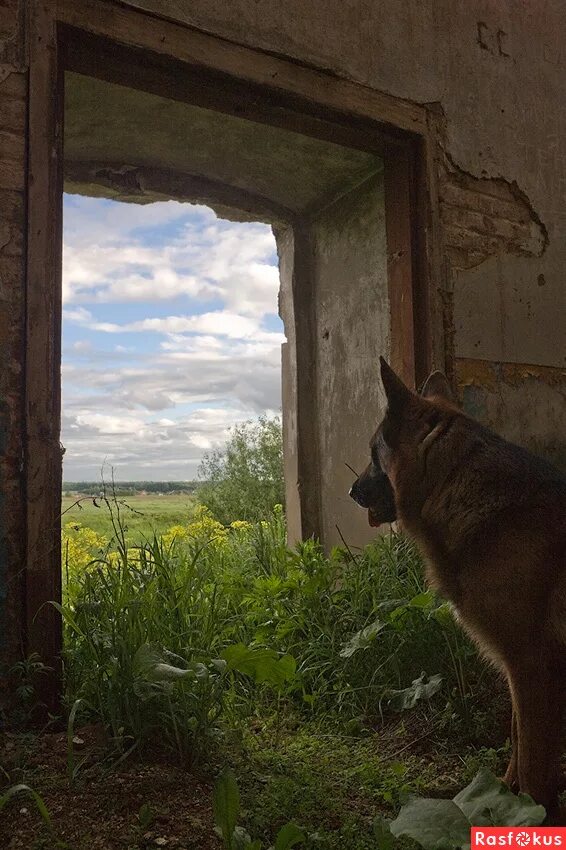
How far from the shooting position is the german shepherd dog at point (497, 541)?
8.38 feet

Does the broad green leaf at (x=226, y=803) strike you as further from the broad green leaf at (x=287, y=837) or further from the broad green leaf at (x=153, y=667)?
the broad green leaf at (x=153, y=667)

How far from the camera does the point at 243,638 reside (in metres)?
4.18

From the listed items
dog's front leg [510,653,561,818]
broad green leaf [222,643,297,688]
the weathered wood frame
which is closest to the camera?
dog's front leg [510,653,561,818]

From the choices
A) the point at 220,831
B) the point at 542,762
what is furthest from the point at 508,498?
the point at 220,831

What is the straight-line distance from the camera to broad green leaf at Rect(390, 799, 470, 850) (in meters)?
1.92

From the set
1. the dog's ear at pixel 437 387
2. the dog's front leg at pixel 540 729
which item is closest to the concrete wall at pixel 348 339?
the dog's ear at pixel 437 387

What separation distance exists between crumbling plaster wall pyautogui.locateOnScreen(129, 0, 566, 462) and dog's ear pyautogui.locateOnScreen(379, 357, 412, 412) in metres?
1.86

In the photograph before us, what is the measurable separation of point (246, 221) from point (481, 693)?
420cm

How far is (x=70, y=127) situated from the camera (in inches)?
185

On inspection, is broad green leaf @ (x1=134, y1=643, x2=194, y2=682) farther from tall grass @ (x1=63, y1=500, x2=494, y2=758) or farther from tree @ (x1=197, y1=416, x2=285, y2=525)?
tree @ (x1=197, y1=416, x2=285, y2=525)

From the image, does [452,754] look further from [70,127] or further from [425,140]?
[70,127]

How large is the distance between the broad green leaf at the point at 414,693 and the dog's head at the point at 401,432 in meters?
0.92

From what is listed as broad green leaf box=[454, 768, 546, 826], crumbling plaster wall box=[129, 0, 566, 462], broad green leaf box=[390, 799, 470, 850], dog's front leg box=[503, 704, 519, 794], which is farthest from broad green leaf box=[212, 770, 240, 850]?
crumbling plaster wall box=[129, 0, 566, 462]

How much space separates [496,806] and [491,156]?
443 centimetres
